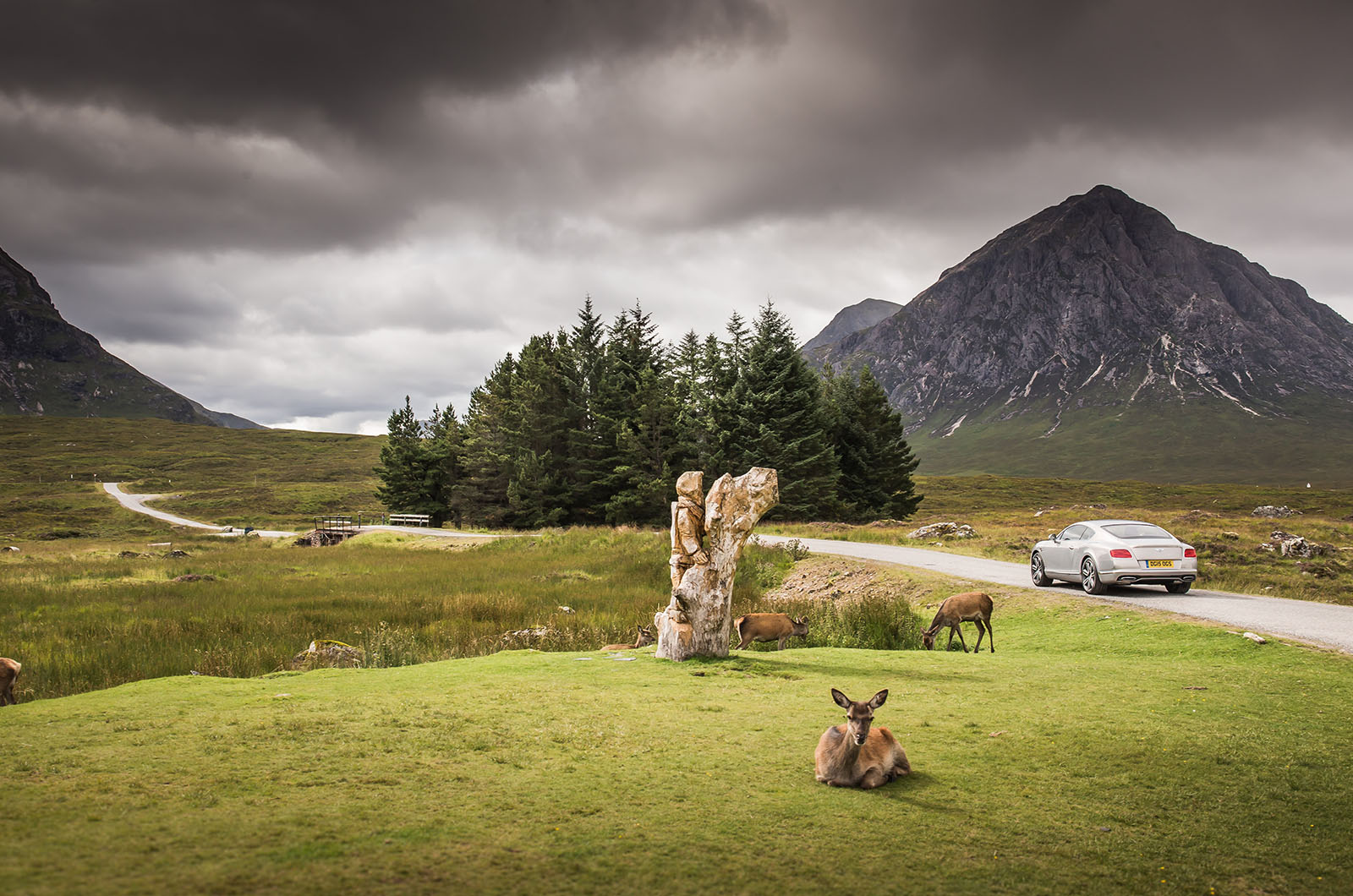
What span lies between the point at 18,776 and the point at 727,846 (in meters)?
4.76

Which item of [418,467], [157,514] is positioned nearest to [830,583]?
[418,467]

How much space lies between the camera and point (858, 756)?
555 cm

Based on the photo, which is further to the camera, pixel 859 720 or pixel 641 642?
pixel 641 642

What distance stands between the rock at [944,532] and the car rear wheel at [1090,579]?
59.4ft

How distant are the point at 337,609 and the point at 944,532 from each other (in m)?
31.5

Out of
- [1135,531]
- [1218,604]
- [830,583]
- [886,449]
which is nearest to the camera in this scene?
[1218,604]

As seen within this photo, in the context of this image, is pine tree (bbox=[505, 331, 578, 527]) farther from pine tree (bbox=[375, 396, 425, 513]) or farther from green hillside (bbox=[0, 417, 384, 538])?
green hillside (bbox=[0, 417, 384, 538])

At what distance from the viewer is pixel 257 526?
2963 inches

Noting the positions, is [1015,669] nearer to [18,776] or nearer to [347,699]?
[347,699]

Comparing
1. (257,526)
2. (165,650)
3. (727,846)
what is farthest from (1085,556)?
(257,526)

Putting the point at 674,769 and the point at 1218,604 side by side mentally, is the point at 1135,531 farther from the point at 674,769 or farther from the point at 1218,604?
the point at 674,769

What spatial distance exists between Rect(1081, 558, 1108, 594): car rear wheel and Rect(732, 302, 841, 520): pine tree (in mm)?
29228

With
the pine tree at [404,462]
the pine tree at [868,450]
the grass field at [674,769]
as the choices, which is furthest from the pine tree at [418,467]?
the grass field at [674,769]

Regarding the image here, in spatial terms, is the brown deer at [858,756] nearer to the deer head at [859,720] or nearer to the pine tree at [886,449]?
the deer head at [859,720]
